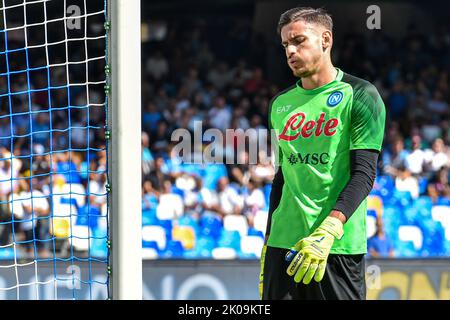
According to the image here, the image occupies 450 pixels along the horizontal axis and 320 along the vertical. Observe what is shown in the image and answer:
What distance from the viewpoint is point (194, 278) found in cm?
909

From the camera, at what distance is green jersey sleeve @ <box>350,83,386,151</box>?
372 cm

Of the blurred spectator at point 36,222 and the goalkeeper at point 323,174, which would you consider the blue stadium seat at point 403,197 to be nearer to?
the blurred spectator at point 36,222

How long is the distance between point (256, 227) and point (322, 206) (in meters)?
5.97

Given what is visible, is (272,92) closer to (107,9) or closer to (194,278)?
(194,278)

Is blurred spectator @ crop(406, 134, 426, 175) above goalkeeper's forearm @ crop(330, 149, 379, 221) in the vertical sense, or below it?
below

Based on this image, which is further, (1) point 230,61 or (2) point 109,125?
(1) point 230,61

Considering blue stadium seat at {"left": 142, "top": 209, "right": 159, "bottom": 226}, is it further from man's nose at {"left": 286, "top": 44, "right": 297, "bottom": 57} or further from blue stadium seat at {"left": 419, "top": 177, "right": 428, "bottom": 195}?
man's nose at {"left": 286, "top": 44, "right": 297, "bottom": 57}

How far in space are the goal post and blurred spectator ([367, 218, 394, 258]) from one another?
6.24 m

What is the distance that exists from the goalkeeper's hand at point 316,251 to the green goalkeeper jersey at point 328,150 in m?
0.08

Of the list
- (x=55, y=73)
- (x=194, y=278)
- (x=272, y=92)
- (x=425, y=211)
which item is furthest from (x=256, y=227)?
(x=55, y=73)

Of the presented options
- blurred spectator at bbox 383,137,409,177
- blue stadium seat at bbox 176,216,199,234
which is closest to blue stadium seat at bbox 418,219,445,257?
blurred spectator at bbox 383,137,409,177

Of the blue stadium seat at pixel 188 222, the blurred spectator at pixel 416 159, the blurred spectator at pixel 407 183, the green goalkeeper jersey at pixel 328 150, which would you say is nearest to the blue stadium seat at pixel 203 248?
the blue stadium seat at pixel 188 222

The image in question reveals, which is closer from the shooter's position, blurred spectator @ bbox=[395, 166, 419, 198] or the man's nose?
the man's nose

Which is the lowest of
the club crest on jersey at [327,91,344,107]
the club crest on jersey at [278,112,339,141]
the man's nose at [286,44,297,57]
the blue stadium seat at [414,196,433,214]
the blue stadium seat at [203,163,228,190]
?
the blue stadium seat at [414,196,433,214]
